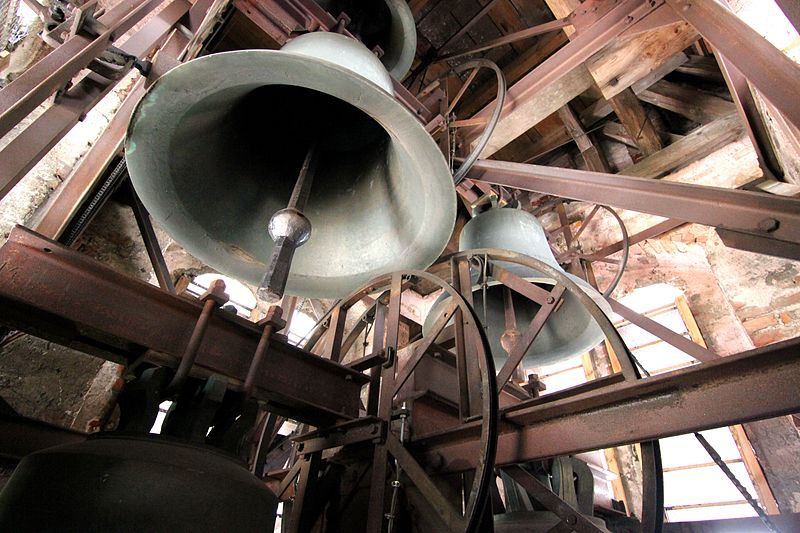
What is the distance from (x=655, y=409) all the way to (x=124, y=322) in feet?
4.53

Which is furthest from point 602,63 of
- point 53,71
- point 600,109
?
point 53,71

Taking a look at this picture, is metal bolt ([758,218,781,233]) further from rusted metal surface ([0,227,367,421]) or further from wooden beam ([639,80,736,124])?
wooden beam ([639,80,736,124])

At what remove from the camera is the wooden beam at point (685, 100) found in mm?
4137

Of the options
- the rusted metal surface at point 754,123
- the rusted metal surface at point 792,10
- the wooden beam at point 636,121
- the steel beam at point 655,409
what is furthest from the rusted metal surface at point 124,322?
the wooden beam at point 636,121

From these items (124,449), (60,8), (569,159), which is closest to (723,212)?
(124,449)

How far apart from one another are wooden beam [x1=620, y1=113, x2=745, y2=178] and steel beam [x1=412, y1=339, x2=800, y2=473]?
377cm

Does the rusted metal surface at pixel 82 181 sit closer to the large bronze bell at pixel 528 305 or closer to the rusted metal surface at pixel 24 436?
the rusted metal surface at pixel 24 436

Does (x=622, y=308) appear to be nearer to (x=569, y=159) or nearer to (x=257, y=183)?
(x=257, y=183)

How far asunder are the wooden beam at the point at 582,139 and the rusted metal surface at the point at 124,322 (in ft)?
12.9

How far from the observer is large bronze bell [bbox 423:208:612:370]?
2.05 m

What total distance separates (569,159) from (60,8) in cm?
488

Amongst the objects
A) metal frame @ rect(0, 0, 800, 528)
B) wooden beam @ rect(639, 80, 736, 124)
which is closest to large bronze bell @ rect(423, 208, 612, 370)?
metal frame @ rect(0, 0, 800, 528)

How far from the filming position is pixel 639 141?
14.2ft

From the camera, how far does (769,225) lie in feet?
3.99
